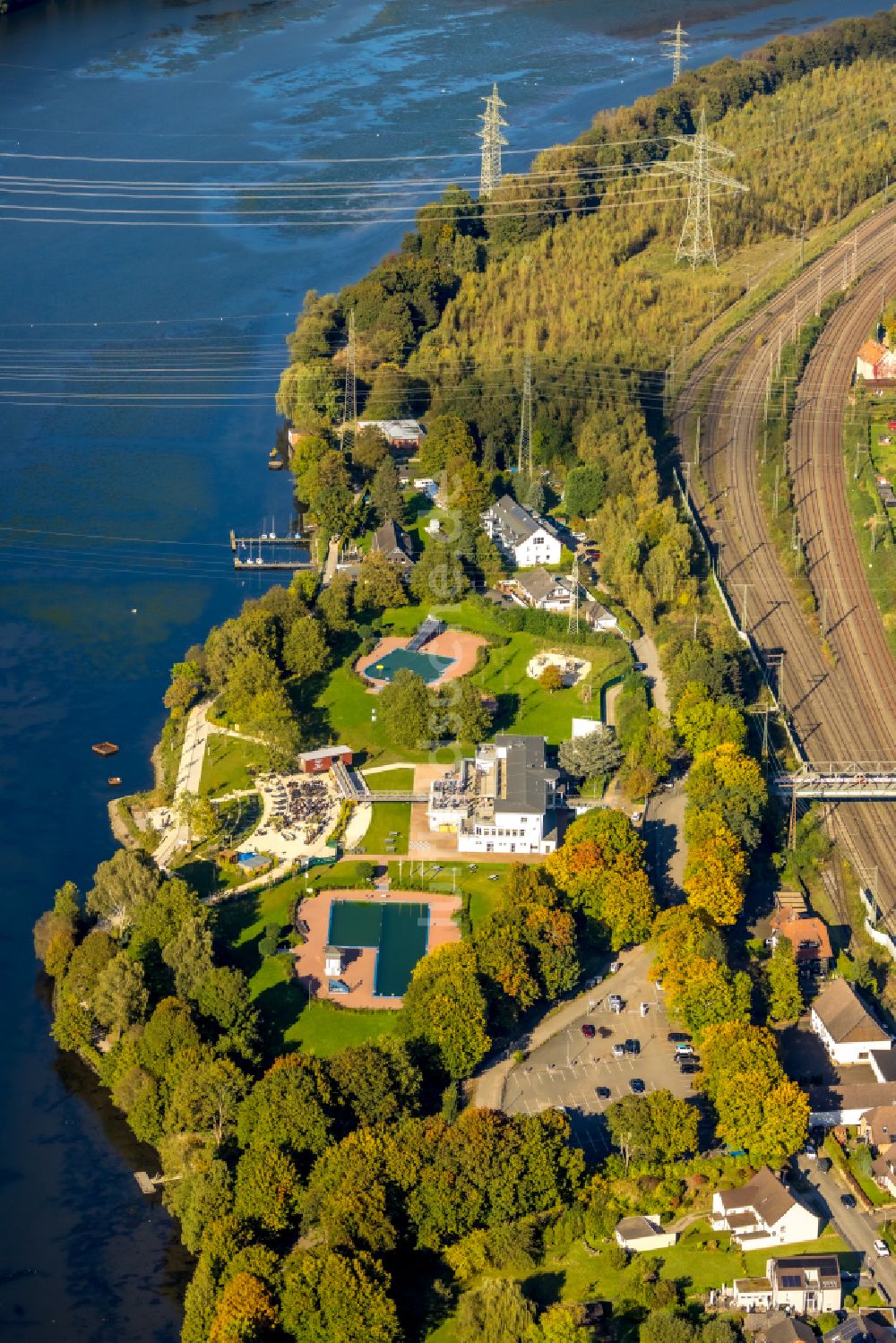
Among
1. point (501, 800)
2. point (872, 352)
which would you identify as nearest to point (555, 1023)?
point (501, 800)

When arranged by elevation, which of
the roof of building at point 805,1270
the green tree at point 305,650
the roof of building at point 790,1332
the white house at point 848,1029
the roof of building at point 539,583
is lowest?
the roof of building at point 790,1332

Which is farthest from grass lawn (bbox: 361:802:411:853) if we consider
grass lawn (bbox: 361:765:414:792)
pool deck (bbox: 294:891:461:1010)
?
pool deck (bbox: 294:891:461:1010)

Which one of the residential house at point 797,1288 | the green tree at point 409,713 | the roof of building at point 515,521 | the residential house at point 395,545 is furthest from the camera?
the roof of building at point 515,521

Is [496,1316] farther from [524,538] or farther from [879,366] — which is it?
[879,366]

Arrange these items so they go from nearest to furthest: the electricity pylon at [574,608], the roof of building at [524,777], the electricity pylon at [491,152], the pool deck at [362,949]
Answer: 1. the pool deck at [362,949]
2. the roof of building at [524,777]
3. the electricity pylon at [574,608]
4. the electricity pylon at [491,152]

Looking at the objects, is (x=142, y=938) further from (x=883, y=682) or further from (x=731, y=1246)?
(x=883, y=682)

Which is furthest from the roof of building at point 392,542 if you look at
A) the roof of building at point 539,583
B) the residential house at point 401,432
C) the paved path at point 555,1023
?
the paved path at point 555,1023

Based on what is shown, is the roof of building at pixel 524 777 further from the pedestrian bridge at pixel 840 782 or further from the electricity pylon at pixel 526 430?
the electricity pylon at pixel 526 430
